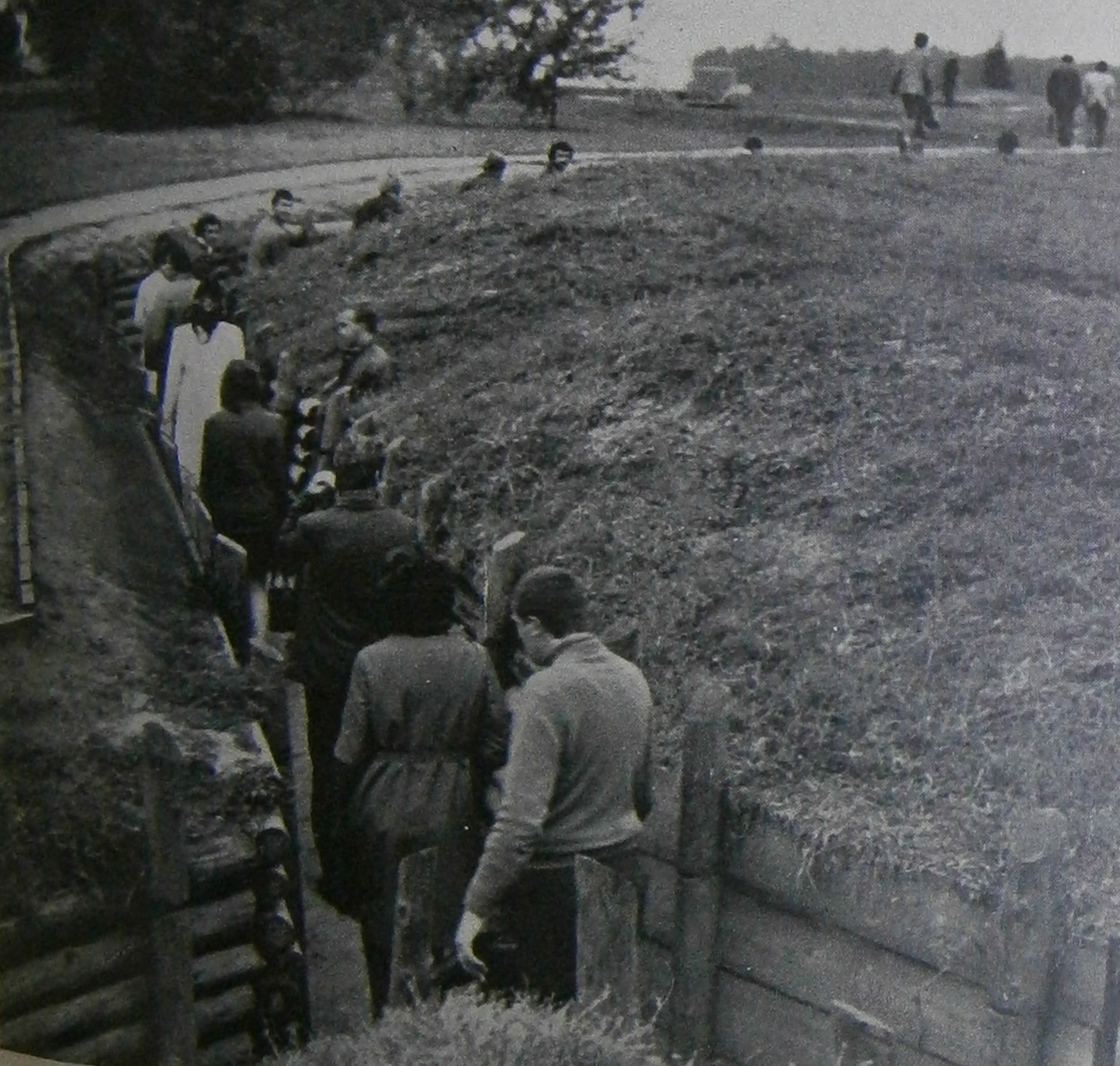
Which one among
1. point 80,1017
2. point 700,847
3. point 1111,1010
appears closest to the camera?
point 1111,1010

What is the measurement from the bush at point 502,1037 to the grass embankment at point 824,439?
1.79ft

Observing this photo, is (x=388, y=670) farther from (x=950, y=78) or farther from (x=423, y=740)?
(x=950, y=78)

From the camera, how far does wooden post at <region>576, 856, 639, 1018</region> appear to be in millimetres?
2719

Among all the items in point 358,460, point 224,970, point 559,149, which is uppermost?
point 559,149

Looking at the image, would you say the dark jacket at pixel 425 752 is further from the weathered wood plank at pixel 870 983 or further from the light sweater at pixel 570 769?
the weathered wood plank at pixel 870 983

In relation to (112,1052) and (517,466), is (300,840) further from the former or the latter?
(517,466)

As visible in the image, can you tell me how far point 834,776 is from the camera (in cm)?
300

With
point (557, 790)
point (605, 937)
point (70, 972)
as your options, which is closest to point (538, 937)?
point (605, 937)

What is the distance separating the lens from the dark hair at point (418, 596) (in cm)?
300

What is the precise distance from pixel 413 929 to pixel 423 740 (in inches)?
14.8

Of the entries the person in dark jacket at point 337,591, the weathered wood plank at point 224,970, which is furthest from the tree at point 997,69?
the weathered wood plank at point 224,970

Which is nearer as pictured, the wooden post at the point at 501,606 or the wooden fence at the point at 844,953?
the wooden fence at the point at 844,953

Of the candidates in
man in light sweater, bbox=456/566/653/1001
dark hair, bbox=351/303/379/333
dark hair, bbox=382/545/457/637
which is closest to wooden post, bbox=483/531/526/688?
dark hair, bbox=382/545/457/637

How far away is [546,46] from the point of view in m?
3.43
